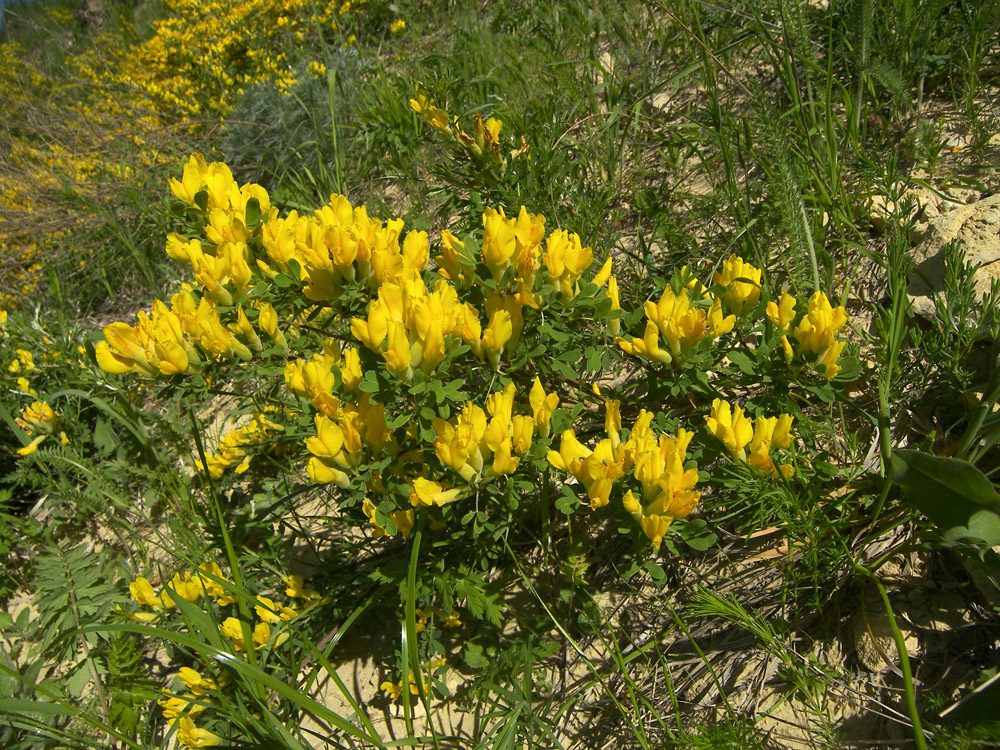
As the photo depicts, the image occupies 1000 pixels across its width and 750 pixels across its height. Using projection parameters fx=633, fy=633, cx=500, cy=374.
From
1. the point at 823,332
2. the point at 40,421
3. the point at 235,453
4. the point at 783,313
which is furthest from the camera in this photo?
the point at 40,421

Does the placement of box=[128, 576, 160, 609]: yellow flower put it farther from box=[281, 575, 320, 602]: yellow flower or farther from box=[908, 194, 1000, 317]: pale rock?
box=[908, 194, 1000, 317]: pale rock

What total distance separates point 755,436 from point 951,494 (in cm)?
41

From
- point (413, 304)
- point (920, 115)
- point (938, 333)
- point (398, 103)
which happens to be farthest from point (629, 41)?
point (413, 304)

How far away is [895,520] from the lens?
5.33 ft

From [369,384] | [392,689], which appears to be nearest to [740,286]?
[369,384]

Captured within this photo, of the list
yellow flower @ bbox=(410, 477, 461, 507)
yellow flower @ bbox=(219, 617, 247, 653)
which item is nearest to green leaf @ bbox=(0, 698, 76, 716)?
yellow flower @ bbox=(219, 617, 247, 653)

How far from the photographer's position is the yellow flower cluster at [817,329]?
147cm

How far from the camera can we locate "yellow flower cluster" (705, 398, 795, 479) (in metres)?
1.50

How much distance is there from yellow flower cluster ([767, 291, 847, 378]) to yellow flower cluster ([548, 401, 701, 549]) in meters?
0.39

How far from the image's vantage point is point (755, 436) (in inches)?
60.3

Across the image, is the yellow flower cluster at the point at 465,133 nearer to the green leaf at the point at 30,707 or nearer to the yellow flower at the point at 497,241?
the yellow flower at the point at 497,241

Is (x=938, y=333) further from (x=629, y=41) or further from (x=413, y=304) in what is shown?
(x=629, y=41)

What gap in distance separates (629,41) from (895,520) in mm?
3211

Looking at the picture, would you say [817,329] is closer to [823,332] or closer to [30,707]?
[823,332]
